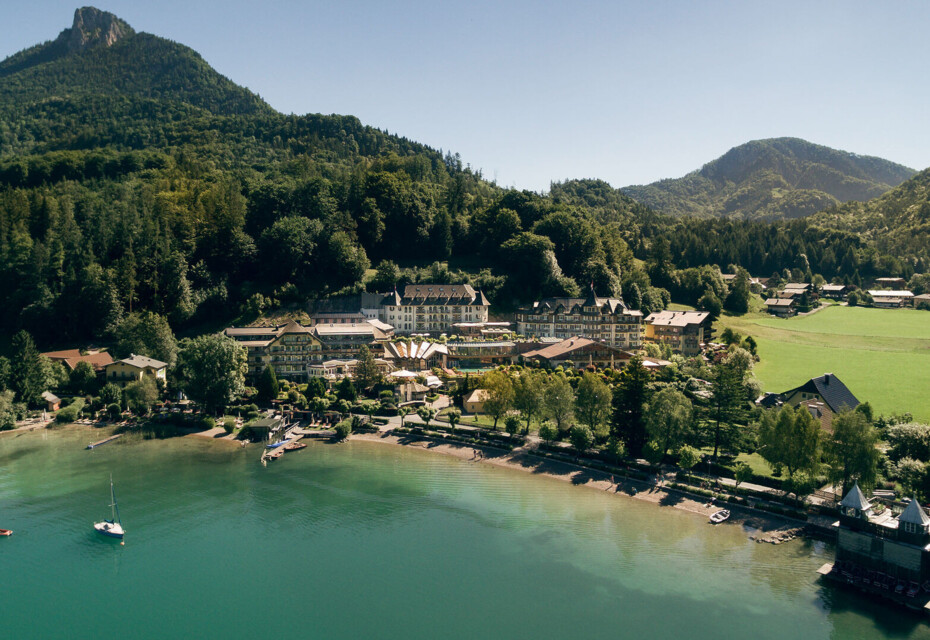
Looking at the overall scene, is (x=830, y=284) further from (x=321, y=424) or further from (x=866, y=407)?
(x=321, y=424)

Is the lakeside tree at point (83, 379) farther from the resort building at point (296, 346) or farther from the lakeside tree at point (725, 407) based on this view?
the lakeside tree at point (725, 407)

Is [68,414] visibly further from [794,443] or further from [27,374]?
[794,443]

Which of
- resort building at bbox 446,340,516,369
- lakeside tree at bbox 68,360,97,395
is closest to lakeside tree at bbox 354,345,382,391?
resort building at bbox 446,340,516,369

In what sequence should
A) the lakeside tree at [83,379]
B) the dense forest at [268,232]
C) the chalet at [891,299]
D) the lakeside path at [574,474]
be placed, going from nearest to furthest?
the lakeside path at [574,474] → the lakeside tree at [83,379] → the dense forest at [268,232] → the chalet at [891,299]

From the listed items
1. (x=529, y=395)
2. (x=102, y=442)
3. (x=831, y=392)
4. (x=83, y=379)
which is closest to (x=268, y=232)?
(x=83, y=379)

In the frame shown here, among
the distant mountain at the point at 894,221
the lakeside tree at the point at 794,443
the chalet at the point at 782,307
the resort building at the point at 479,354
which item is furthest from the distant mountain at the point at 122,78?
the distant mountain at the point at 894,221

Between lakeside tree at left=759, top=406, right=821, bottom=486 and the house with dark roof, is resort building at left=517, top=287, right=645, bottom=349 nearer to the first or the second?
the house with dark roof
